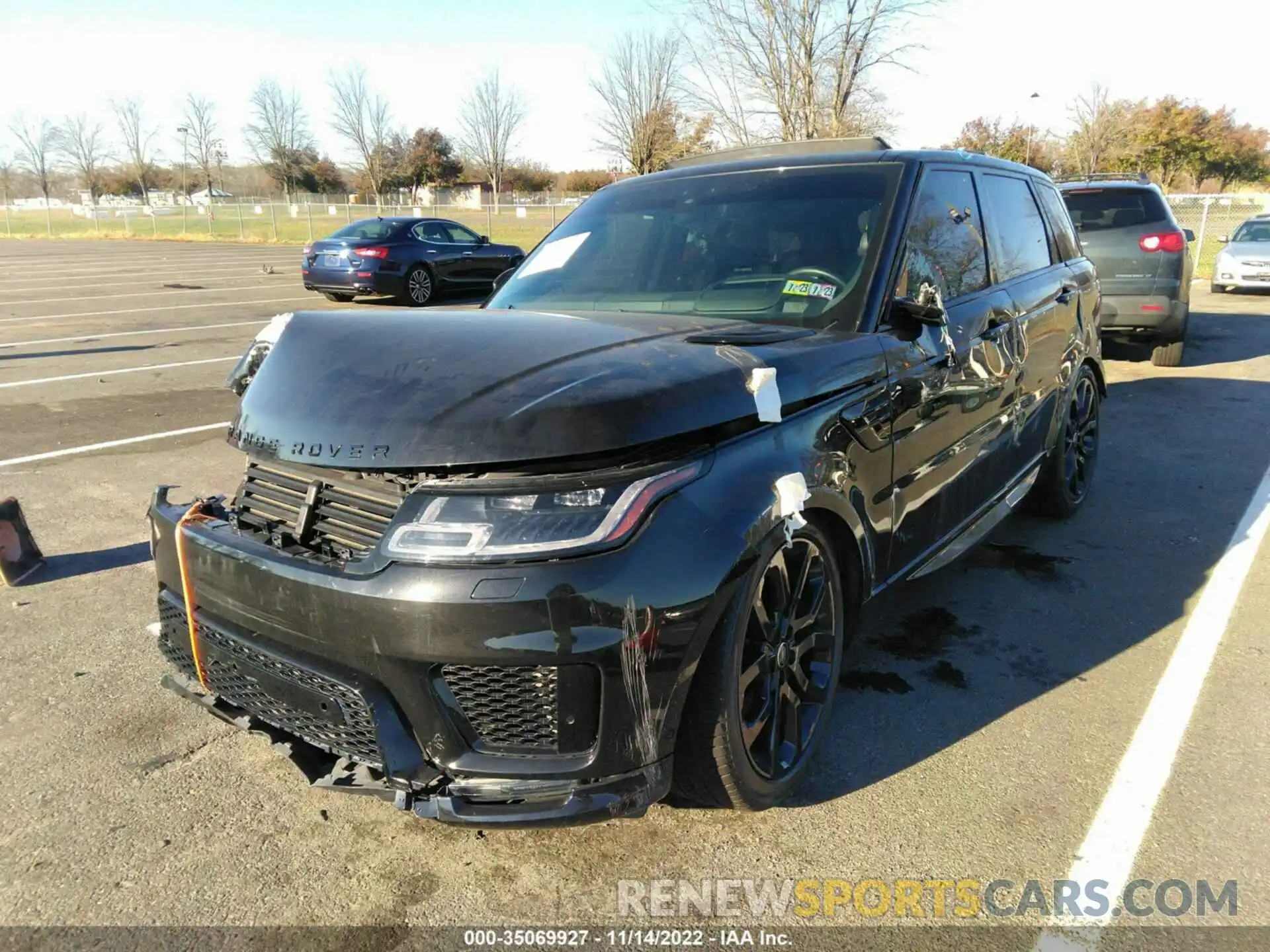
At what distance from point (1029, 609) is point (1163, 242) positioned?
287 inches

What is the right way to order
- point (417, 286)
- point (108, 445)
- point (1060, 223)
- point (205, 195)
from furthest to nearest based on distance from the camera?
point (205, 195) < point (417, 286) < point (108, 445) < point (1060, 223)

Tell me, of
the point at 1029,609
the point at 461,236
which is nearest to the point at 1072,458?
the point at 1029,609

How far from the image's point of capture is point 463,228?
1716 cm

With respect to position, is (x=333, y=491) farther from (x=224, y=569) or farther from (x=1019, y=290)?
(x=1019, y=290)

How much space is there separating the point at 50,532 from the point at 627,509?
4139mm

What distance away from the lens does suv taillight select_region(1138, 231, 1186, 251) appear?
947 cm

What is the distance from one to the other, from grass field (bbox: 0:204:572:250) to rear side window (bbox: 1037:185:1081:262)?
87.8 ft

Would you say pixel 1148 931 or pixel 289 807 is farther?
pixel 289 807

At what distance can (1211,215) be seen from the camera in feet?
88.5

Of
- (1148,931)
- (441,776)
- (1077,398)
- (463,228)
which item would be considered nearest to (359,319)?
(441,776)

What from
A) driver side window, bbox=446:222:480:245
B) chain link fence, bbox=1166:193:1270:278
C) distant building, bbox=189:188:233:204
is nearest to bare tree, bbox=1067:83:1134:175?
chain link fence, bbox=1166:193:1270:278

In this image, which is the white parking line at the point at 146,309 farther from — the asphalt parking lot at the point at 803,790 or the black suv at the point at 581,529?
the black suv at the point at 581,529

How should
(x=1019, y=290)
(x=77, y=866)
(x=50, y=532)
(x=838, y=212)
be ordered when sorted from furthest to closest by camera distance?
(x=50, y=532) < (x=1019, y=290) < (x=838, y=212) < (x=77, y=866)

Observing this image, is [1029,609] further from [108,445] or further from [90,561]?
[108,445]
